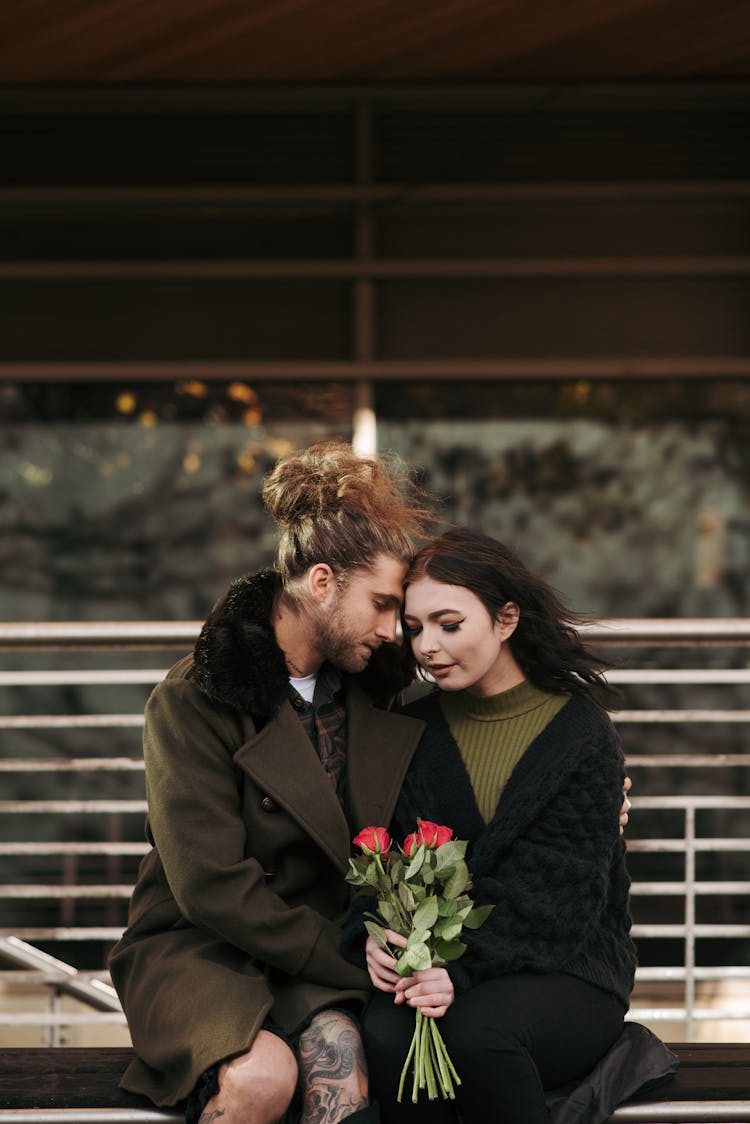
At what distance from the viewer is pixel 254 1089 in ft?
8.49

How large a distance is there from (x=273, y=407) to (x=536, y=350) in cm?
115

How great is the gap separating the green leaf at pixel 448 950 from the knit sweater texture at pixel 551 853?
0.22 ft

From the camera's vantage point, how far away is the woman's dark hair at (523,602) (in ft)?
9.55

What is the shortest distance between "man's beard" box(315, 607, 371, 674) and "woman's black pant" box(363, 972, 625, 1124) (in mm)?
690

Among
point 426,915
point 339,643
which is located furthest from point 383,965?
point 339,643

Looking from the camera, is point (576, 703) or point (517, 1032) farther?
point (576, 703)

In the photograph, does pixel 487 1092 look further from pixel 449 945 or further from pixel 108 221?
pixel 108 221

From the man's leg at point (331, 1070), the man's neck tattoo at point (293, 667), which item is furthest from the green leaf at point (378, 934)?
the man's neck tattoo at point (293, 667)

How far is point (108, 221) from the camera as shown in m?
5.84

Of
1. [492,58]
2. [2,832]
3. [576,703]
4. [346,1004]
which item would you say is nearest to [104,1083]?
[346,1004]

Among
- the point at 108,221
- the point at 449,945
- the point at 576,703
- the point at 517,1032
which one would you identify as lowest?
the point at 517,1032

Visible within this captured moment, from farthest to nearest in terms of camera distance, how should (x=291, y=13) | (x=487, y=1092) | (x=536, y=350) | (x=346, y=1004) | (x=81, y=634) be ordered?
(x=536, y=350) < (x=291, y=13) < (x=81, y=634) < (x=346, y=1004) < (x=487, y=1092)

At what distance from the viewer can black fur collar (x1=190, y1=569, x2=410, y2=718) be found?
287 cm

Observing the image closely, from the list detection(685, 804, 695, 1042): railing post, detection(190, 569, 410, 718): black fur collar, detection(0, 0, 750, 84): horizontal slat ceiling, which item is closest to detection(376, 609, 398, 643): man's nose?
detection(190, 569, 410, 718): black fur collar
